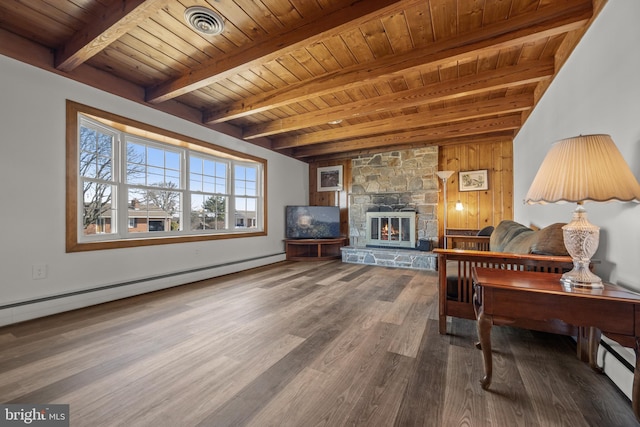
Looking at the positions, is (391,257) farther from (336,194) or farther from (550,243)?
(550,243)

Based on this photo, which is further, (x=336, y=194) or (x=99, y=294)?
(x=336, y=194)

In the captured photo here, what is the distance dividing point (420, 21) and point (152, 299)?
12.4 feet

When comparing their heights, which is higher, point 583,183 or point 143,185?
point 143,185

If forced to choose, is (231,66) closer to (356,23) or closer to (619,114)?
(356,23)

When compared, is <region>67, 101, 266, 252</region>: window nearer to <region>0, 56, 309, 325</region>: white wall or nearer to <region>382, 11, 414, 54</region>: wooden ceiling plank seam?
<region>0, 56, 309, 325</region>: white wall

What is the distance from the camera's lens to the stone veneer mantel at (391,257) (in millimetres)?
4637

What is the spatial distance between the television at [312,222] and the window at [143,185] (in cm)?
112

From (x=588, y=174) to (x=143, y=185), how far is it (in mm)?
4124

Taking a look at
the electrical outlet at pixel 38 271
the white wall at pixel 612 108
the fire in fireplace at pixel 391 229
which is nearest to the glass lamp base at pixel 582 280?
the white wall at pixel 612 108

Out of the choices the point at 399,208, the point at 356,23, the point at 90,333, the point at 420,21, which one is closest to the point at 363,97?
the point at 420,21

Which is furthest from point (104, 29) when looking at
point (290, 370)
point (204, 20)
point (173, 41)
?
point (290, 370)

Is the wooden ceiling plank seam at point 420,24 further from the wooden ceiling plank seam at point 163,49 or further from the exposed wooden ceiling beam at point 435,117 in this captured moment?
the wooden ceiling plank seam at point 163,49

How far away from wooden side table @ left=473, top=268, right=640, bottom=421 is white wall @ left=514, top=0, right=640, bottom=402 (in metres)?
0.31

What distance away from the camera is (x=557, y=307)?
49.4 inches
